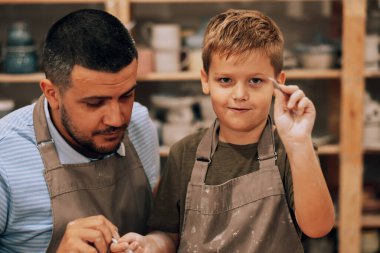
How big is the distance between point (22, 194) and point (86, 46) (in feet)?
1.19

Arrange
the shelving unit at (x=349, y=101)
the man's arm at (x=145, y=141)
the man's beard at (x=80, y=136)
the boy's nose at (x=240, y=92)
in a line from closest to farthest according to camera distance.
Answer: the boy's nose at (x=240, y=92) → the man's beard at (x=80, y=136) → the man's arm at (x=145, y=141) → the shelving unit at (x=349, y=101)

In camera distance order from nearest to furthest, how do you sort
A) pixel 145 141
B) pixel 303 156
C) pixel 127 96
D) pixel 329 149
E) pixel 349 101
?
pixel 303 156 < pixel 127 96 < pixel 145 141 < pixel 349 101 < pixel 329 149

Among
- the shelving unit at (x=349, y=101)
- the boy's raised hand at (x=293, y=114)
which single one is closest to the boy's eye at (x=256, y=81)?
the boy's raised hand at (x=293, y=114)

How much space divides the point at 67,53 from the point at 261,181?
1.70ft

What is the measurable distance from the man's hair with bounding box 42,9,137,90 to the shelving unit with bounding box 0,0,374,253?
4.53 feet

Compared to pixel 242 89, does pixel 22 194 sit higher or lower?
lower

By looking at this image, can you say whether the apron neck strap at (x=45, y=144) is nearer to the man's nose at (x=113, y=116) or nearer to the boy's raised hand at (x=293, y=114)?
the man's nose at (x=113, y=116)

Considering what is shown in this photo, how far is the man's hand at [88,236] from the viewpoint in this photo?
48.8 inches

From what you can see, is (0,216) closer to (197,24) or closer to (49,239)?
(49,239)

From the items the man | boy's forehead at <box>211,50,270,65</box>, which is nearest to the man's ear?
the man

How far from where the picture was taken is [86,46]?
1323mm

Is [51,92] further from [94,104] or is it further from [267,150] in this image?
[267,150]

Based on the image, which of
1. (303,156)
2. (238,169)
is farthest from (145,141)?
(303,156)

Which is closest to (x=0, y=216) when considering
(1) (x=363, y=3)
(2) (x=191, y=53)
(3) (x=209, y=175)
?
(3) (x=209, y=175)
